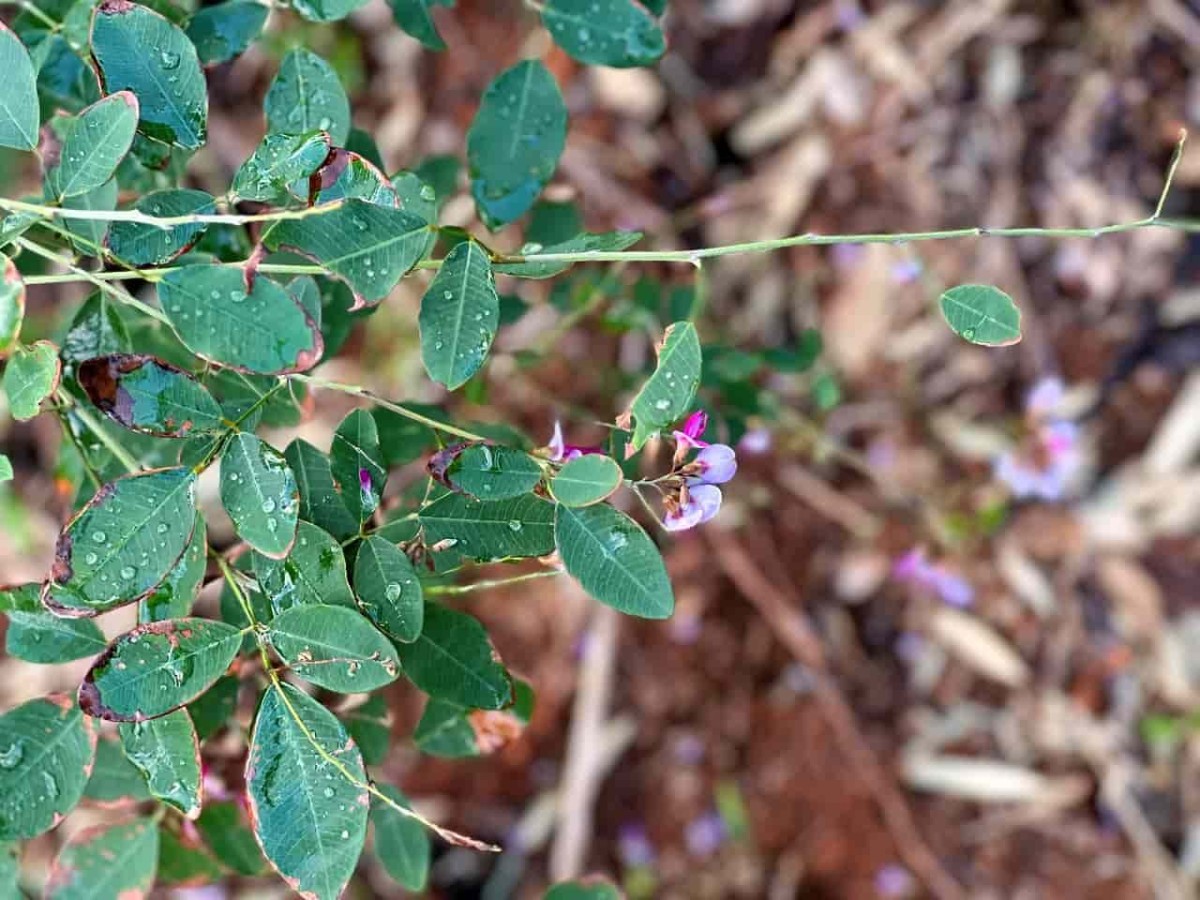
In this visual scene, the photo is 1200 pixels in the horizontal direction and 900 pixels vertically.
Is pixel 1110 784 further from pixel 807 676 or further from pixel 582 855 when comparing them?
pixel 582 855

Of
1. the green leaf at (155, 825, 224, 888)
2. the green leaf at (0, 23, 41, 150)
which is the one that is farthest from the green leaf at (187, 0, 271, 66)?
the green leaf at (155, 825, 224, 888)

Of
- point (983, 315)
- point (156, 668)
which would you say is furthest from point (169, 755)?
point (983, 315)

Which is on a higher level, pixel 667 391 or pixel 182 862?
pixel 667 391

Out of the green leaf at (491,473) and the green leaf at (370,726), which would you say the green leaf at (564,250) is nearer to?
the green leaf at (491,473)

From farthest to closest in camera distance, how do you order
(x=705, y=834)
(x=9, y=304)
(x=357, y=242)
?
(x=705, y=834) → (x=357, y=242) → (x=9, y=304)

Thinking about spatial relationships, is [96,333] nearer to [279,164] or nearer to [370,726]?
[279,164]

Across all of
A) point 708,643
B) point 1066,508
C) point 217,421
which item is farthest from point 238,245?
point 1066,508

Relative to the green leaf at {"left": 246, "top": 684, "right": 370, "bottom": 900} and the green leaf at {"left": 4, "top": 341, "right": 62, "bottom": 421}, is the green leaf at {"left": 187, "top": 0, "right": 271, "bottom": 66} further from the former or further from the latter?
the green leaf at {"left": 246, "top": 684, "right": 370, "bottom": 900}

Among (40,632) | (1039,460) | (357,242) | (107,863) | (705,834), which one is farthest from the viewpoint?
(705,834)
